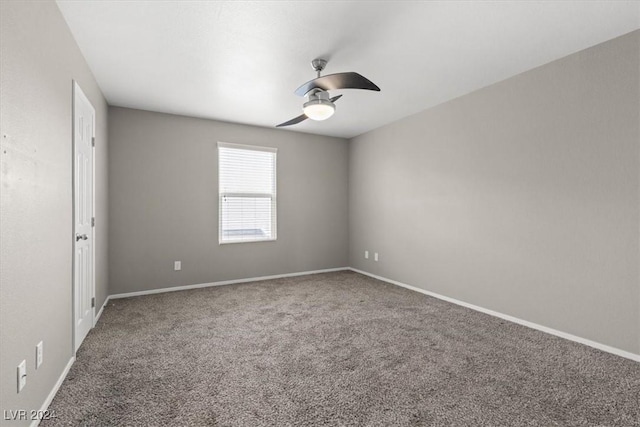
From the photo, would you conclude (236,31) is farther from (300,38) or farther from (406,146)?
(406,146)

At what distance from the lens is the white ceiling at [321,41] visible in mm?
2242

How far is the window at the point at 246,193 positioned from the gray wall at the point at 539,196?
2.22 m

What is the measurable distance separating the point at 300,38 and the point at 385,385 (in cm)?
273

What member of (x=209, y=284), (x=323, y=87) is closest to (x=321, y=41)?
(x=323, y=87)

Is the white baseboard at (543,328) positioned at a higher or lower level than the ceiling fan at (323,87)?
lower

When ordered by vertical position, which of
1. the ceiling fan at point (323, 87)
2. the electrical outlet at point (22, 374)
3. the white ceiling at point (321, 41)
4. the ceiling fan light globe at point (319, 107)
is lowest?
the electrical outlet at point (22, 374)

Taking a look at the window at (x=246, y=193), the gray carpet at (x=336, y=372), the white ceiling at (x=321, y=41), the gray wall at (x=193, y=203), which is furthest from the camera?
the window at (x=246, y=193)

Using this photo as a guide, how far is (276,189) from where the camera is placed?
5.42 m

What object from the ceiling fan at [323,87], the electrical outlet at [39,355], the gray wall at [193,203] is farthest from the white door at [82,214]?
the ceiling fan at [323,87]

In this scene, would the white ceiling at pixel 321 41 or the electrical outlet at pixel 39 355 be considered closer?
the electrical outlet at pixel 39 355

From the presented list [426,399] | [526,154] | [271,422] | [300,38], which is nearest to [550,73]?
[526,154]

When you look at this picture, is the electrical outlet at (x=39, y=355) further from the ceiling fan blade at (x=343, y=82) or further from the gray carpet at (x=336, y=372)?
the ceiling fan blade at (x=343, y=82)

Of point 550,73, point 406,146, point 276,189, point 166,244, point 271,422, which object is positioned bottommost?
point 271,422

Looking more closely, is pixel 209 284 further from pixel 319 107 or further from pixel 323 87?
pixel 323 87
